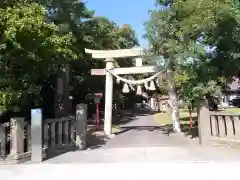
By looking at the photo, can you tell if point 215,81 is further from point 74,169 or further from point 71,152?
point 74,169

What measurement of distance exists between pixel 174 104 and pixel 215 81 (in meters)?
6.68

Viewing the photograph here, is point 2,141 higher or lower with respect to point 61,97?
lower

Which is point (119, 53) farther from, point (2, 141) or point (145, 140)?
point (2, 141)

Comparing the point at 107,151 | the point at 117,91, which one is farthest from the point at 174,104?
the point at 117,91

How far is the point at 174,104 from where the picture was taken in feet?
73.0

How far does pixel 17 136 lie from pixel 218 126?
23.5 ft

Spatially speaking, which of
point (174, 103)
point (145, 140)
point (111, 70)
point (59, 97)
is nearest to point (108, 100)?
point (111, 70)

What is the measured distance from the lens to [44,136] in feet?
43.7

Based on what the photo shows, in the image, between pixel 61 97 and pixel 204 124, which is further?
pixel 61 97

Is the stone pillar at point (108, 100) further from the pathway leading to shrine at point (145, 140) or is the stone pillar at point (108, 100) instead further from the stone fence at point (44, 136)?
the stone fence at point (44, 136)

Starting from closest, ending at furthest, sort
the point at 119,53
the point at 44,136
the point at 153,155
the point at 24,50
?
the point at 24,50 → the point at 153,155 → the point at 44,136 → the point at 119,53

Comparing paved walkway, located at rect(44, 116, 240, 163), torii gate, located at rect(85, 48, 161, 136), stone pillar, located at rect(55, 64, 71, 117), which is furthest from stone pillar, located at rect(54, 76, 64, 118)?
paved walkway, located at rect(44, 116, 240, 163)

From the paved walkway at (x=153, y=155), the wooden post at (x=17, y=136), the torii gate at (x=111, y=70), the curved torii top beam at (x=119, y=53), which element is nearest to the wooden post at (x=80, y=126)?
the paved walkway at (x=153, y=155)

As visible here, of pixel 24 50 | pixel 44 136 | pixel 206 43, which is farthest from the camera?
pixel 206 43
